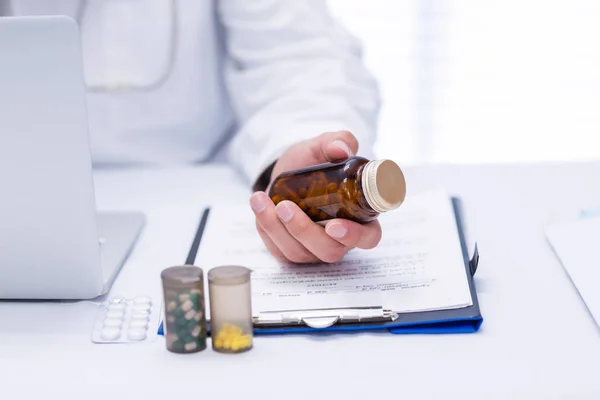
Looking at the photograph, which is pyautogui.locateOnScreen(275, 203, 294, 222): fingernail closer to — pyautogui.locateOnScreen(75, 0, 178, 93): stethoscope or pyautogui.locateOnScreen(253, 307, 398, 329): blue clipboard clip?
pyautogui.locateOnScreen(253, 307, 398, 329): blue clipboard clip

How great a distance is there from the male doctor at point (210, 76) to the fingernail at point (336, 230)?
319 mm

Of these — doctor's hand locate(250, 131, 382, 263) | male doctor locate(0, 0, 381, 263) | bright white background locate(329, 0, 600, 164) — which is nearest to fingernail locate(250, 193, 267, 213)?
doctor's hand locate(250, 131, 382, 263)

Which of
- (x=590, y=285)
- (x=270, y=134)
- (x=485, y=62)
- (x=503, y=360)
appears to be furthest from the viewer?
(x=485, y=62)

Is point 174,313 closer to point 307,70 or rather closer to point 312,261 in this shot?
point 312,261

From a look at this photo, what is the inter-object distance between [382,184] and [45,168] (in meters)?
0.29

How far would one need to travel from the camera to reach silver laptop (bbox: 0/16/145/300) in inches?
24.4

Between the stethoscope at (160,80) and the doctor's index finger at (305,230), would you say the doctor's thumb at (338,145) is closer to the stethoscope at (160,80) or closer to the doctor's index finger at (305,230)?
the doctor's index finger at (305,230)

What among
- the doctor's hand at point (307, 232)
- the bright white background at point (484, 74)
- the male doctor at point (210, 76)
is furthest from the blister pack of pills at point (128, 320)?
the bright white background at point (484, 74)

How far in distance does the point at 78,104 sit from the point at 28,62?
52 mm

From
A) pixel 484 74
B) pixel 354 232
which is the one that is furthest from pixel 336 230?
pixel 484 74

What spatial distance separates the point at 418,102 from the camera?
2.25m

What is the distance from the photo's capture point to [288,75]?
114 cm

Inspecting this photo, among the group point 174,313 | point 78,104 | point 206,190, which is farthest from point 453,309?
point 206,190

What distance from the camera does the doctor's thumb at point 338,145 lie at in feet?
2.51
